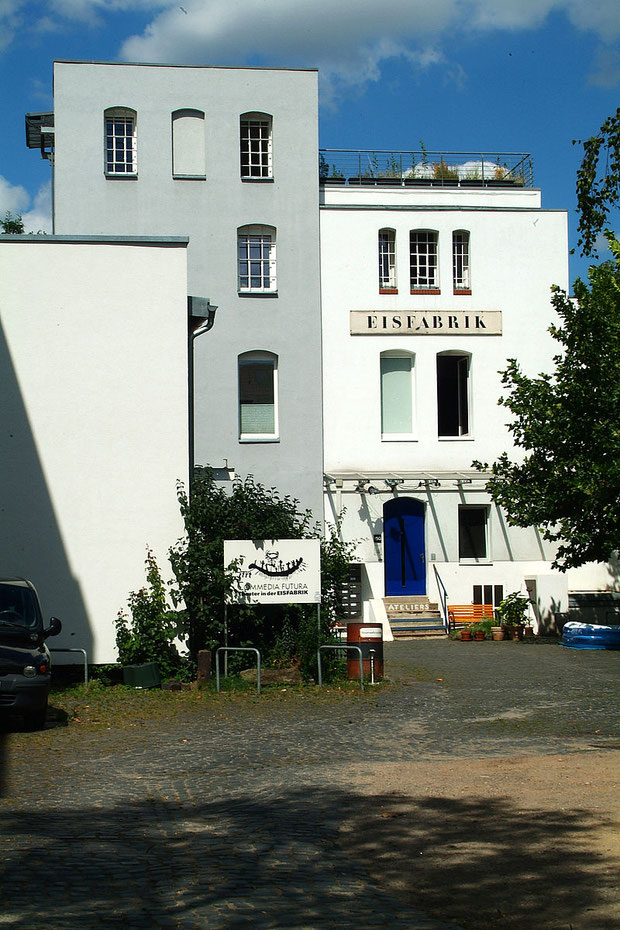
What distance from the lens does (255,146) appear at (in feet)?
104

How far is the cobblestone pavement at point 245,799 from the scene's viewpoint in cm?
611

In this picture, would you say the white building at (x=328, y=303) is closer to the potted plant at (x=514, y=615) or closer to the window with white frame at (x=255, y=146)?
the window with white frame at (x=255, y=146)

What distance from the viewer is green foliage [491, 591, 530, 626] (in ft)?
93.4

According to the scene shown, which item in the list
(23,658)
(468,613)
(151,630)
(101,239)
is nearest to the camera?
(23,658)

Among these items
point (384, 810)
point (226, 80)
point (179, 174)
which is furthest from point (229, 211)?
point (384, 810)

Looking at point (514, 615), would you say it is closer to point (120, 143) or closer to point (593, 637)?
point (593, 637)

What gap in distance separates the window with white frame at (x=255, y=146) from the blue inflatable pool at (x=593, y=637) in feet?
50.7

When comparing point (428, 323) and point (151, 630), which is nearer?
point (151, 630)

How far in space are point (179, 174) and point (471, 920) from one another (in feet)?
90.7

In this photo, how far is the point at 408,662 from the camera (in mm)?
22594

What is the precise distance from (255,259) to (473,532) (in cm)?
1004

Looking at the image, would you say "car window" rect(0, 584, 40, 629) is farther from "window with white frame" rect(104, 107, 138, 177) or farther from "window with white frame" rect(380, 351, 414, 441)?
"window with white frame" rect(104, 107, 138, 177)

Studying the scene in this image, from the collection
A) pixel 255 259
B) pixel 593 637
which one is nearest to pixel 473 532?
pixel 593 637

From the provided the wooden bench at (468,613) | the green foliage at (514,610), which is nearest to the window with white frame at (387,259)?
the wooden bench at (468,613)
